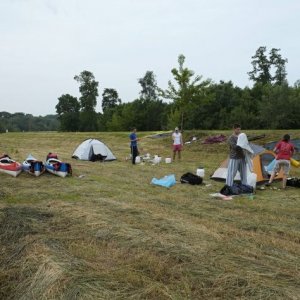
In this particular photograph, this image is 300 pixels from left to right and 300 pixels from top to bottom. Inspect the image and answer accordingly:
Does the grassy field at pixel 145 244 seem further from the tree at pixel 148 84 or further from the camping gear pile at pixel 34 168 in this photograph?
the tree at pixel 148 84

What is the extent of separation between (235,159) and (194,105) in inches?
810

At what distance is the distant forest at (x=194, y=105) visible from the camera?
30.2m

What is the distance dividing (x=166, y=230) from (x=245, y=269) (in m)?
1.78

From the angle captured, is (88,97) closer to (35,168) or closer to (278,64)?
(278,64)

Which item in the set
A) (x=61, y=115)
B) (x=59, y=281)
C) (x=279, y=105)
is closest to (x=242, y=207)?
(x=59, y=281)

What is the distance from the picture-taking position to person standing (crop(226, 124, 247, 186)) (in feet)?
32.1

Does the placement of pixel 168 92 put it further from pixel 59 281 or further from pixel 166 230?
pixel 59 281

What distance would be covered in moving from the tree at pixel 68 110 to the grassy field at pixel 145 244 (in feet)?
221

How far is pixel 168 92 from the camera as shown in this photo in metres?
30.1

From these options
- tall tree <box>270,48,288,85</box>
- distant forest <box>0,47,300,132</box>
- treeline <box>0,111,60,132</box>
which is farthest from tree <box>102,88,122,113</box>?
tall tree <box>270,48,288,85</box>

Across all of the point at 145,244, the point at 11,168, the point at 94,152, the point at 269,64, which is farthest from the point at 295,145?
the point at 269,64

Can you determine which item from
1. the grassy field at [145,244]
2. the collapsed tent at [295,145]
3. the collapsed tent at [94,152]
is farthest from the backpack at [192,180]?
the collapsed tent at [295,145]

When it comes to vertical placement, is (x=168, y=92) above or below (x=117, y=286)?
above

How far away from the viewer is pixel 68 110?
78.4 m
